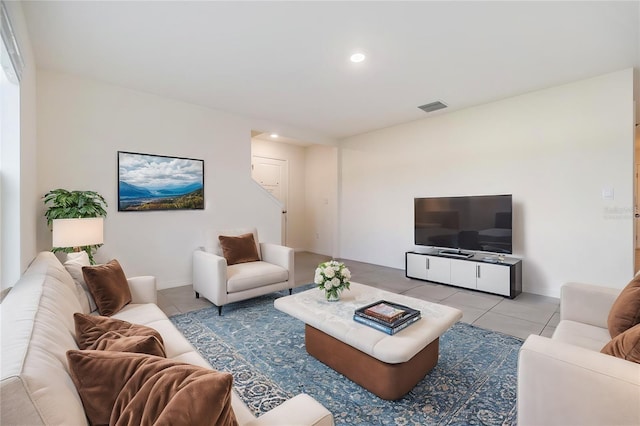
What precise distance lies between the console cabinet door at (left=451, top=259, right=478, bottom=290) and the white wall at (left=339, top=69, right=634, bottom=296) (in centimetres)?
66

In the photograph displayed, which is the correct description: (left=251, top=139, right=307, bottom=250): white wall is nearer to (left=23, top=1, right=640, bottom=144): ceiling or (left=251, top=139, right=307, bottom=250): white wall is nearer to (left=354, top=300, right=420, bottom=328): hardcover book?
(left=23, top=1, right=640, bottom=144): ceiling

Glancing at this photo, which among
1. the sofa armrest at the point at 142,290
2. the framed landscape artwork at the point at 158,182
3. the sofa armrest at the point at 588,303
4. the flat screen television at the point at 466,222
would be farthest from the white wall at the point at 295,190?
the sofa armrest at the point at 588,303

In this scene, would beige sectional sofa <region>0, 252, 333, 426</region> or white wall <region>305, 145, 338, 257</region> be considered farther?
white wall <region>305, 145, 338, 257</region>

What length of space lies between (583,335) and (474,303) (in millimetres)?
1818

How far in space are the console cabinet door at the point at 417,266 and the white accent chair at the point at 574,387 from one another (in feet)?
10.2

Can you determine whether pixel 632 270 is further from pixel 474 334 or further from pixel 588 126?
pixel 474 334

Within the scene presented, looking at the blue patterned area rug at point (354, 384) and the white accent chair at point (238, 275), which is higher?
the white accent chair at point (238, 275)

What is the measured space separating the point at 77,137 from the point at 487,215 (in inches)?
202

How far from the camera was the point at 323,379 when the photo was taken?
1931mm

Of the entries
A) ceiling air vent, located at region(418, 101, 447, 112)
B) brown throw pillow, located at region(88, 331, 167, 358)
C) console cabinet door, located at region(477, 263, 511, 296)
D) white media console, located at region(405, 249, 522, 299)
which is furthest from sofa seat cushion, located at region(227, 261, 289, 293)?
ceiling air vent, located at region(418, 101, 447, 112)

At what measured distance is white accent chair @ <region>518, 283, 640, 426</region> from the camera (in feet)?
3.29

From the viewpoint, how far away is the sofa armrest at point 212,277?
9.72 ft

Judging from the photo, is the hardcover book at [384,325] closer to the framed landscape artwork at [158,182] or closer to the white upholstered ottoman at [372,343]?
the white upholstered ottoman at [372,343]

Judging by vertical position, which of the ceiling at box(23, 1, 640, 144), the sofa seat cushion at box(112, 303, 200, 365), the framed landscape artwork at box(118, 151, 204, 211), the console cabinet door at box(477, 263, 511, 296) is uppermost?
the ceiling at box(23, 1, 640, 144)
